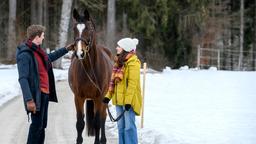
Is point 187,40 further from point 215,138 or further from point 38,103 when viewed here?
point 38,103

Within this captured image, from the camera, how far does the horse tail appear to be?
9.88 m

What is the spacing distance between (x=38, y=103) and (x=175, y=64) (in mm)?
33329

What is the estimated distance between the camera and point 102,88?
9555mm

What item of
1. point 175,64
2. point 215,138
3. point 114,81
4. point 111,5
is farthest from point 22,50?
point 175,64

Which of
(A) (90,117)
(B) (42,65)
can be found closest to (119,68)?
(B) (42,65)

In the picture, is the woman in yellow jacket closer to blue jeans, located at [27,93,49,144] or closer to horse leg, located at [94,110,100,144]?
blue jeans, located at [27,93,49,144]

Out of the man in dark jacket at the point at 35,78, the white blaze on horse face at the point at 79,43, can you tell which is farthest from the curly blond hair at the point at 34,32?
the white blaze on horse face at the point at 79,43

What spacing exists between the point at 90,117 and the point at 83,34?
190cm

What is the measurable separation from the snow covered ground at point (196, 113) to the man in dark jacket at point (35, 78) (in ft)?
8.87

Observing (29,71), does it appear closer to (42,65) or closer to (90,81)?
(42,65)

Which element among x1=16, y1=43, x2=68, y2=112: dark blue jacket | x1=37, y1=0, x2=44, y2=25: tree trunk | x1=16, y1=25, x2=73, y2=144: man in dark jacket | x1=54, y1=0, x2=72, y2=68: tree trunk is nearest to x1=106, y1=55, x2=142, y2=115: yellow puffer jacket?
x1=16, y1=25, x2=73, y2=144: man in dark jacket

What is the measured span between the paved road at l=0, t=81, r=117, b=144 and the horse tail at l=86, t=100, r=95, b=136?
30 cm

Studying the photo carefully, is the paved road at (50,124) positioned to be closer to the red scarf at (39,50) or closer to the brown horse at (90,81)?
the brown horse at (90,81)

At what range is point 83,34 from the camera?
28.9ft
